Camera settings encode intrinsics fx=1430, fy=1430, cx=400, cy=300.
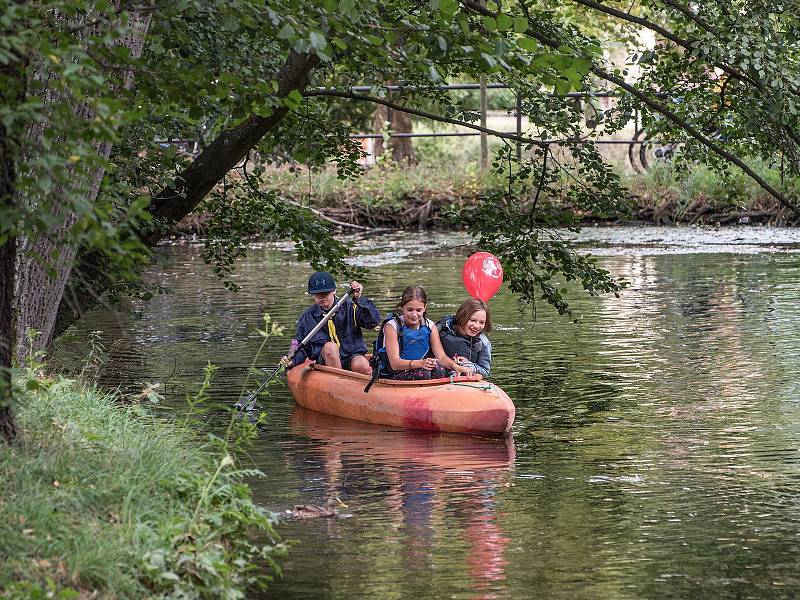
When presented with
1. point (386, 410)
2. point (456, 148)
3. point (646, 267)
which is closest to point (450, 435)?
point (386, 410)

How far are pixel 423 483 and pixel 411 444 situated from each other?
1340mm

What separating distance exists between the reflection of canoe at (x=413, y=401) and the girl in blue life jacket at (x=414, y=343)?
19cm

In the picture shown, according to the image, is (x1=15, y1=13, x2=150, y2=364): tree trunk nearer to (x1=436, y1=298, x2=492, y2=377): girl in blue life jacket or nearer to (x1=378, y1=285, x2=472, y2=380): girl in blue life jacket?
(x1=378, y1=285, x2=472, y2=380): girl in blue life jacket

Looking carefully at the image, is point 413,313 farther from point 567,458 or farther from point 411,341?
point 567,458

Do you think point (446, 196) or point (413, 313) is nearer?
point (413, 313)

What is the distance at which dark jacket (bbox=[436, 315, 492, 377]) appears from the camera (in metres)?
10.4

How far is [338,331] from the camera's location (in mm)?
11320

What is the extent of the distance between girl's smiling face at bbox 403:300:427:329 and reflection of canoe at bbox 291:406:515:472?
765 millimetres

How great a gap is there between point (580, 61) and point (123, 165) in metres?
4.62

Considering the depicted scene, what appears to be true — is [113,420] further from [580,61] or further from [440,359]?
[440,359]

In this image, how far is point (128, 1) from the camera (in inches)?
231

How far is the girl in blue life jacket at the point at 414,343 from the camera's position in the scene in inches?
400

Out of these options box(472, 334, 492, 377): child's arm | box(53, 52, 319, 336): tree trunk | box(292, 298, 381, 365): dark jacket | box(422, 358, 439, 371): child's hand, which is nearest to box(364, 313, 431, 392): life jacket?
box(422, 358, 439, 371): child's hand

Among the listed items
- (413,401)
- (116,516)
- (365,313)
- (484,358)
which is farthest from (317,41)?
(365,313)
